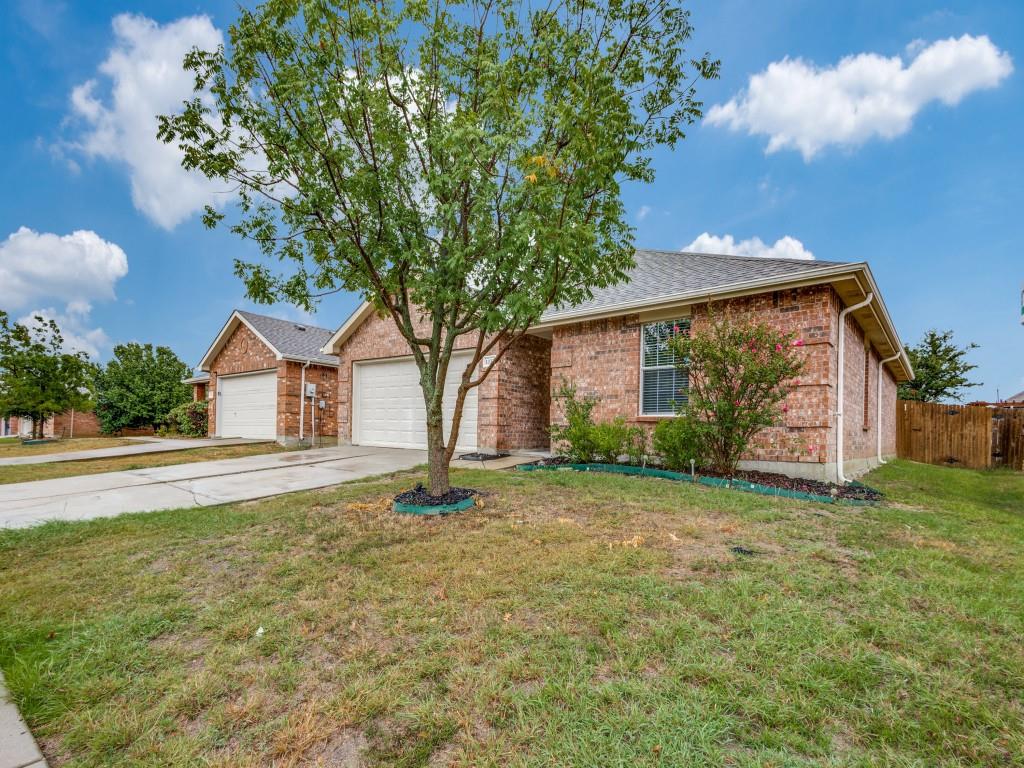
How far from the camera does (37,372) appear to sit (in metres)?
17.9

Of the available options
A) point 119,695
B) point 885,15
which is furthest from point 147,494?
point 885,15

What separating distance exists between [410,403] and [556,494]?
716cm

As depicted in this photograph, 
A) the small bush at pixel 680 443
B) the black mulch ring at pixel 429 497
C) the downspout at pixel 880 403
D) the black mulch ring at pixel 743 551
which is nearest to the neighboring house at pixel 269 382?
the black mulch ring at pixel 429 497

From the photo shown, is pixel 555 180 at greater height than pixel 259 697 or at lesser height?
greater

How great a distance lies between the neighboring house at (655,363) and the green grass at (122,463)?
2824mm

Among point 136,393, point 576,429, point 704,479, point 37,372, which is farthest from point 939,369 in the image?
point 37,372

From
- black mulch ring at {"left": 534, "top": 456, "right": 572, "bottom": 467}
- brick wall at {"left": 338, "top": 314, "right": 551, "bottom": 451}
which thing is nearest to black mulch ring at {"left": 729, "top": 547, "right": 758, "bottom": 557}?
black mulch ring at {"left": 534, "top": 456, "right": 572, "bottom": 467}

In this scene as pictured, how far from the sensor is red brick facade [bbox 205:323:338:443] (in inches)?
575

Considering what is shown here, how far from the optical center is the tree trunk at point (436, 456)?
532cm

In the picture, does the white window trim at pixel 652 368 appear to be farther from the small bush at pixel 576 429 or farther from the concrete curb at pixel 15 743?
the concrete curb at pixel 15 743

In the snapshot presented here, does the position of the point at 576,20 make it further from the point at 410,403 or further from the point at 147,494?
the point at 410,403

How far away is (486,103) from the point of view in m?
4.26

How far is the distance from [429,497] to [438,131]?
154 inches

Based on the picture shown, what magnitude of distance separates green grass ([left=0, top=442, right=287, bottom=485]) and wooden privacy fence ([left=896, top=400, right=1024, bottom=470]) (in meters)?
19.1
